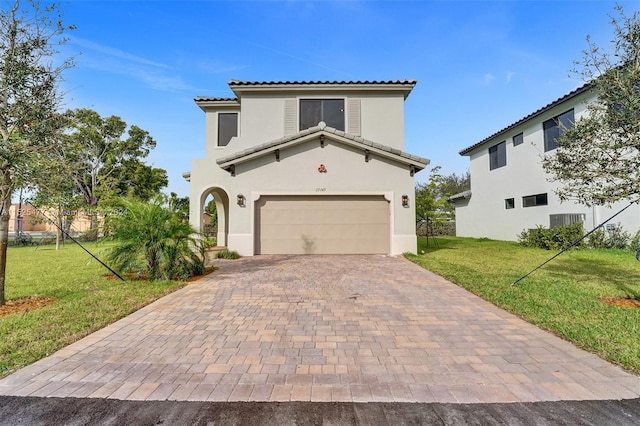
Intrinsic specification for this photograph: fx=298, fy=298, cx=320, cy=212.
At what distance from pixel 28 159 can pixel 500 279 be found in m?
10.1

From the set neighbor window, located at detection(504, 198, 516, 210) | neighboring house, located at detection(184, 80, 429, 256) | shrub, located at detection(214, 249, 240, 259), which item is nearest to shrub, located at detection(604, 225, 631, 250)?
neighbor window, located at detection(504, 198, 516, 210)

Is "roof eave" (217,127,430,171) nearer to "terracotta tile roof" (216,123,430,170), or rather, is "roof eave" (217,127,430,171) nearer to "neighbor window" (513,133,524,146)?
"terracotta tile roof" (216,123,430,170)

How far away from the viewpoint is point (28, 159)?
16.6 feet

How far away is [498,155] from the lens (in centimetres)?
1959

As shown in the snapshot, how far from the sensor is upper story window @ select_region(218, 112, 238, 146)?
50.6ft

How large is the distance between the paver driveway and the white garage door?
6.30 metres

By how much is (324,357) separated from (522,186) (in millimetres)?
18149

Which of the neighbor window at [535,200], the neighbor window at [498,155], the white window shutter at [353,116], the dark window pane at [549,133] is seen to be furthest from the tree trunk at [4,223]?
the neighbor window at [498,155]

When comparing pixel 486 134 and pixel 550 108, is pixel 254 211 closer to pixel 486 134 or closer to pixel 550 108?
pixel 550 108

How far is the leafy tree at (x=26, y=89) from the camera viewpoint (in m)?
5.14

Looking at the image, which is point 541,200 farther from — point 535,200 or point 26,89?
point 26,89

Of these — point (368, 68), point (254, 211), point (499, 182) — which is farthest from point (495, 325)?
point (499, 182)

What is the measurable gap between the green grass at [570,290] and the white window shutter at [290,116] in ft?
26.0

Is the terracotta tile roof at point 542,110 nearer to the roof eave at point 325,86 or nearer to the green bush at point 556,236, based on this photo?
the green bush at point 556,236
